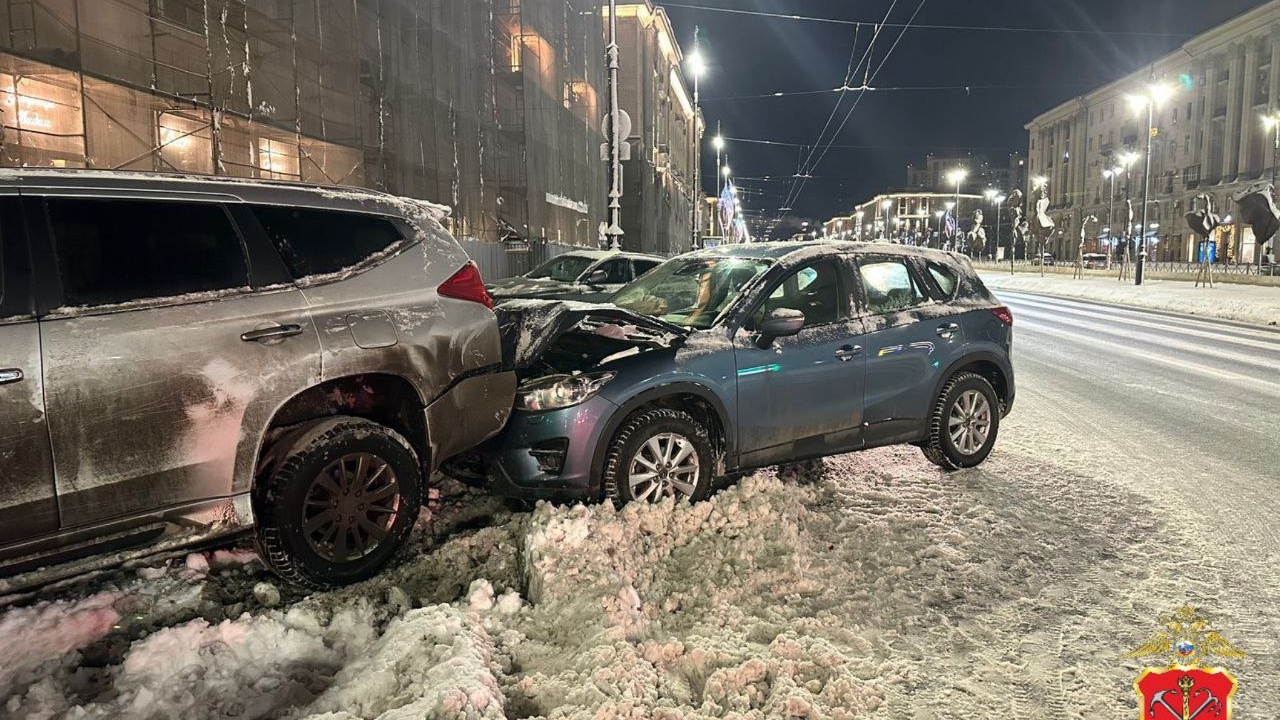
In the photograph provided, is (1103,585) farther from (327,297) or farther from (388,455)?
(327,297)

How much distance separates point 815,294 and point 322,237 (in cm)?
318

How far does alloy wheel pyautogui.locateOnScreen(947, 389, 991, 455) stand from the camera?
19.3ft

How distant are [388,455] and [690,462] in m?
1.75

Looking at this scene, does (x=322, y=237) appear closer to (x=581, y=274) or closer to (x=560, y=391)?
(x=560, y=391)

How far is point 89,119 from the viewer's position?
38.1ft

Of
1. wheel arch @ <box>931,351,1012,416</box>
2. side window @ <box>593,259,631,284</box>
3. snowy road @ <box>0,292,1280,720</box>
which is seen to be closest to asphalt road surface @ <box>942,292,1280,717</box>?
snowy road @ <box>0,292,1280,720</box>

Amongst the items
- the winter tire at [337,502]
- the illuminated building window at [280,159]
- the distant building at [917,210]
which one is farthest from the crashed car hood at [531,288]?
→ the distant building at [917,210]

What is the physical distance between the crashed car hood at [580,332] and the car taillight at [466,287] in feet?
1.97

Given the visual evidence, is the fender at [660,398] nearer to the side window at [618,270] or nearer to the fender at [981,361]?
the fender at [981,361]

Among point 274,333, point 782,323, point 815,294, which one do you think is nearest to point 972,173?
point 815,294

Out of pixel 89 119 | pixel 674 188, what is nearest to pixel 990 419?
pixel 89 119

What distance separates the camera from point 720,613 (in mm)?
3496

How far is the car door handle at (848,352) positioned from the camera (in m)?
5.25

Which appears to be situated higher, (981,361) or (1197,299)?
(981,361)
